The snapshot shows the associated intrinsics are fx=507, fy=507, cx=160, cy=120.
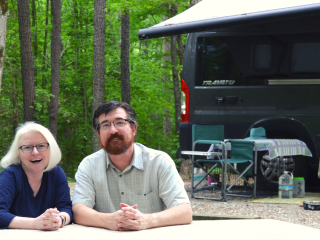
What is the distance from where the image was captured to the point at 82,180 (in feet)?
8.82

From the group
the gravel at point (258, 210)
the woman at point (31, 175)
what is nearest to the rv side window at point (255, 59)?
the gravel at point (258, 210)

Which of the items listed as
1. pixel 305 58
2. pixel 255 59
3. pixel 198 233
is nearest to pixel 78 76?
pixel 255 59

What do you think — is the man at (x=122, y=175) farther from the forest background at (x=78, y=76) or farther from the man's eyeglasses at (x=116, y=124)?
the forest background at (x=78, y=76)

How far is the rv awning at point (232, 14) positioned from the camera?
5816 mm

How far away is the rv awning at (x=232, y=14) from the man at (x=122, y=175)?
12.2 ft

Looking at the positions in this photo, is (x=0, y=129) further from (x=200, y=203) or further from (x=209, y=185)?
(x=200, y=203)

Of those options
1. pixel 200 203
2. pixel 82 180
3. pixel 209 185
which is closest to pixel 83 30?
pixel 209 185

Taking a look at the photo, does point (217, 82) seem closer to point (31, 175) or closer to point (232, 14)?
point (232, 14)

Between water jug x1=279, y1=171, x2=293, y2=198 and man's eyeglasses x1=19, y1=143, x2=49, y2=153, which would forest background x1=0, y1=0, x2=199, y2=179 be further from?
man's eyeglasses x1=19, y1=143, x2=49, y2=153

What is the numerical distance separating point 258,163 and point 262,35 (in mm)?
1704

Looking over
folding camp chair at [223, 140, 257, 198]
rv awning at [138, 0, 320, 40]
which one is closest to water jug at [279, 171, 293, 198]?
folding camp chair at [223, 140, 257, 198]

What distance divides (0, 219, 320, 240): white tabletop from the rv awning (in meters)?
4.09

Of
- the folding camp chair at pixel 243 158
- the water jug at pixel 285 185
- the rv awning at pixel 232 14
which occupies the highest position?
the rv awning at pixel 232 14

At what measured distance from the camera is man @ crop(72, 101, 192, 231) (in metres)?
2.62
